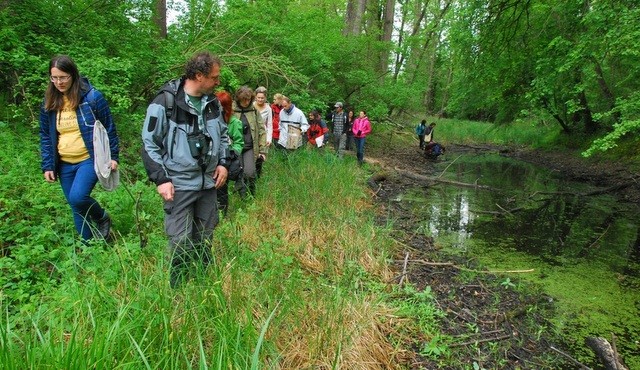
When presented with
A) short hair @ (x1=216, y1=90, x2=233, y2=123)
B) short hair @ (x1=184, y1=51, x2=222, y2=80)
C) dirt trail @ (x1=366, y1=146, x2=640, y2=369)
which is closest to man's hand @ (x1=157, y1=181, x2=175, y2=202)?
short hair @ (x1=184, y1=51, x2=222, y2=80)

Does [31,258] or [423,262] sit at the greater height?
[31,258]

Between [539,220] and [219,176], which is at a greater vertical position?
[219,176]

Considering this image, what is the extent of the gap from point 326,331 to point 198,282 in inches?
33.2

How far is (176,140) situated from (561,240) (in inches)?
228

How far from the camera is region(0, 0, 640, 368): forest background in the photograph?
1859 millimetres

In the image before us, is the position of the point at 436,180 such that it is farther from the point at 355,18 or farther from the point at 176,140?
the point at 176,140

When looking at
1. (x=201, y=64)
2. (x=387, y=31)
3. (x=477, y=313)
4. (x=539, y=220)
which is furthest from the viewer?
(x=387, y=31)

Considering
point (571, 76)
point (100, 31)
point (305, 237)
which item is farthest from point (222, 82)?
point (571, 76)

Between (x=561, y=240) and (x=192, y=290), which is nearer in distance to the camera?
(x=192, y=290)

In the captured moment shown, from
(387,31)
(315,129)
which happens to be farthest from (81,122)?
(387,31)

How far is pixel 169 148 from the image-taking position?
2.54m

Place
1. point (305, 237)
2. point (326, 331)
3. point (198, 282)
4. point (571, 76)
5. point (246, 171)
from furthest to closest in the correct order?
1. point (571, 76)
2. point (246, 171)
3. point (305, 237)
4. point (326, 331)
5. point (198, 282)

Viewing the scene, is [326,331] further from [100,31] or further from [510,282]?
[100,31]

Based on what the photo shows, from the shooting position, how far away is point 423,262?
4449 millimetres
